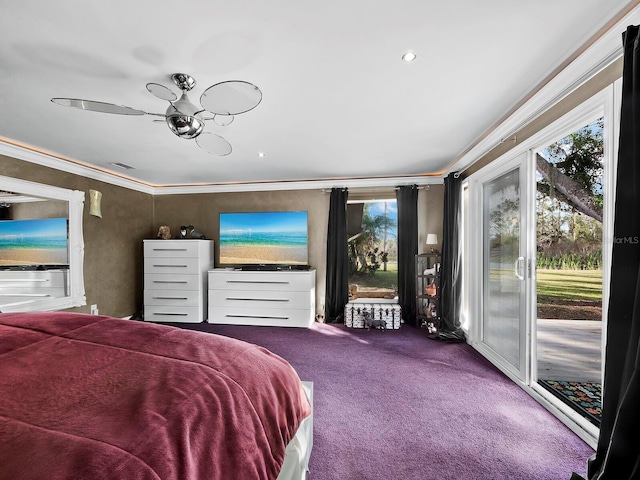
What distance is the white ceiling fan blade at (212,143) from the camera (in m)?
2.07

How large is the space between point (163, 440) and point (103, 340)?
86 cm

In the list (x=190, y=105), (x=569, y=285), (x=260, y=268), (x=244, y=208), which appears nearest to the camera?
(x=190, y=105)

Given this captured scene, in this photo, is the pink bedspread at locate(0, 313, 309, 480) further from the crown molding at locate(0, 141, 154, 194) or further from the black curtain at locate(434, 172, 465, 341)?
the black curtain at locate(434, 172, 465, 341)

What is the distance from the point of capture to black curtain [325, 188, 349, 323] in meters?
4.48

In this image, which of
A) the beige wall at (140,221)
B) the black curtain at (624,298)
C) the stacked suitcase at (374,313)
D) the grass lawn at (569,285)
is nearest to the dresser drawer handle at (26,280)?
the beige wall at (140,221)

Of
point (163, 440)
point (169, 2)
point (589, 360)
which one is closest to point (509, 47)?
point (169, 2)

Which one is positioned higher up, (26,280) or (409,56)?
(409,56)

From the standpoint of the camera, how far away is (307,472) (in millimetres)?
1544

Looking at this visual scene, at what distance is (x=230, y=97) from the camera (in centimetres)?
151

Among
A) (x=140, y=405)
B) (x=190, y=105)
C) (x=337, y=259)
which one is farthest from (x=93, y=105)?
(x=337, y=259)

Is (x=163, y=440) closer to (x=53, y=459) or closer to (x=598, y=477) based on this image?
(x=53, y=459)

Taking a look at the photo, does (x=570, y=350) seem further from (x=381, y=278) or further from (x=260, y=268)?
(x=260, y=268)

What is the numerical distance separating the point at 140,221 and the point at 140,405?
4616mm

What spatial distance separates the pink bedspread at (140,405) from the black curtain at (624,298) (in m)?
1.26
